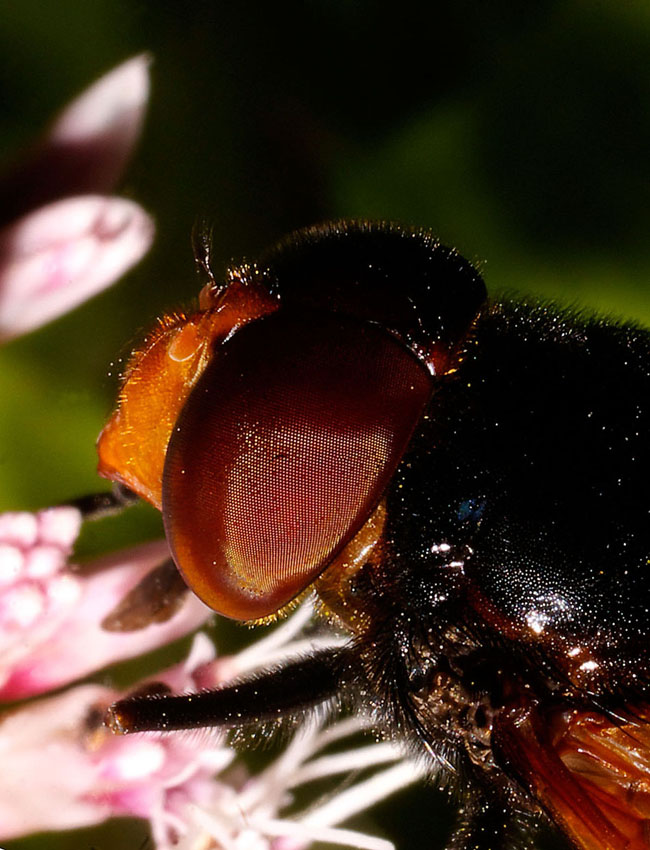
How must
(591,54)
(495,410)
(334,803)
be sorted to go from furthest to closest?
(591,54), (334,803), (495,410)

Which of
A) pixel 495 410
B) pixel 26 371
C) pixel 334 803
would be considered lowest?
pixel 334 803

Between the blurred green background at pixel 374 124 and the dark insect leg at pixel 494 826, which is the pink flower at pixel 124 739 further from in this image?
the blurred green background at pixel 374 124

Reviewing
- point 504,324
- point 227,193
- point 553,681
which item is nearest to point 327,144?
point 227,193

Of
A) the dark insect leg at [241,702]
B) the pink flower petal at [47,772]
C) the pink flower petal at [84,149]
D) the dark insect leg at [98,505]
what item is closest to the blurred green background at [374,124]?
the pink flower petal at [84,149]

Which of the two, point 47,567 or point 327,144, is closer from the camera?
point 47,567

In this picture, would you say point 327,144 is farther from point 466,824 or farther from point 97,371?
point 466,824

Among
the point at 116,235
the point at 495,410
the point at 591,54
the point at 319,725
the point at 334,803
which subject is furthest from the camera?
the point at 591,54
